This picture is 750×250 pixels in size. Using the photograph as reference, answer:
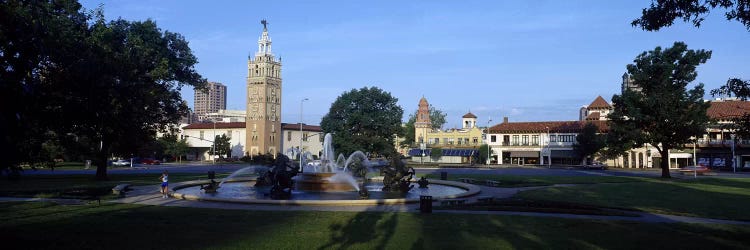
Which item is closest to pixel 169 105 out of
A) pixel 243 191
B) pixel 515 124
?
pixel 243 191

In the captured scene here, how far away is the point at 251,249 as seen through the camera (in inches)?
478

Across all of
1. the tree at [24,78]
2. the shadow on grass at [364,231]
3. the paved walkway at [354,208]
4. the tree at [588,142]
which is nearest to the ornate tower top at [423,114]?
the tree at [588,142]

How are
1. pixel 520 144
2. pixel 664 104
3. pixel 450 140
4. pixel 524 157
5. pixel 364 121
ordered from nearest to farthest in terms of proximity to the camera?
pixel 664 104
pixel 364 121
pixel 524 157
pixel 520 144
pixel 450 140

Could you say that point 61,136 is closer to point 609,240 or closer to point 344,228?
point 344,228

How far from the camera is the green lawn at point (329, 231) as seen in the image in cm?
1293

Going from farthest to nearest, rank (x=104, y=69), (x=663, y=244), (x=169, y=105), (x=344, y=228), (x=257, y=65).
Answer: (x=257, y=65)
(x=169, y=105)
(x=104, y=69)
(x=344, y=228)
(x=663, y=244)

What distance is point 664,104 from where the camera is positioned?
4572 cm

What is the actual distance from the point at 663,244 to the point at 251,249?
9873 millimetres

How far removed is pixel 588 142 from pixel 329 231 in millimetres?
71892

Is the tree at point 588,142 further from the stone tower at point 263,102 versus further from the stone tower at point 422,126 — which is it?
the stone tower at point 263,102

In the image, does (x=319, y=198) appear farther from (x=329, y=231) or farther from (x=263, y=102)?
(x=263, y=102)

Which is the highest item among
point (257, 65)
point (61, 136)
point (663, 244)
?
point (257, 65)

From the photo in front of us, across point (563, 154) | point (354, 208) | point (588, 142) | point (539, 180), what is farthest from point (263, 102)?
point (354, 208)

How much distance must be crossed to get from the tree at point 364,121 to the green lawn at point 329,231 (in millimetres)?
58407
